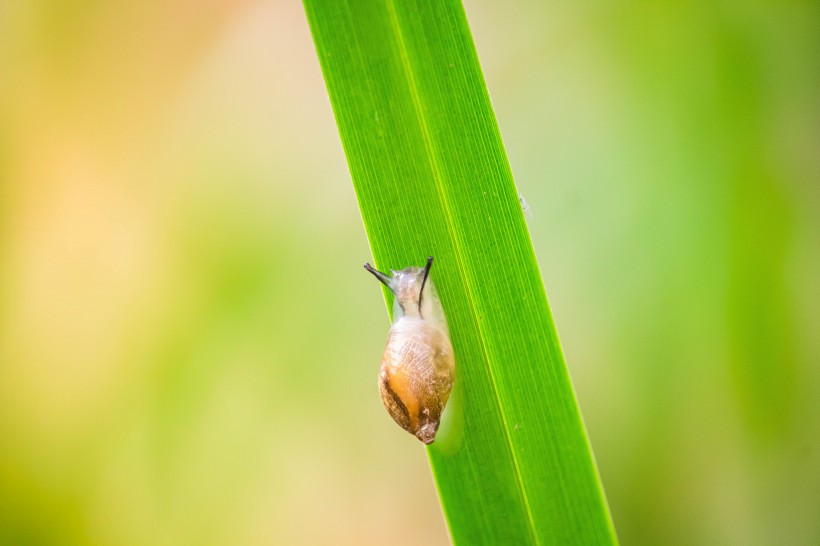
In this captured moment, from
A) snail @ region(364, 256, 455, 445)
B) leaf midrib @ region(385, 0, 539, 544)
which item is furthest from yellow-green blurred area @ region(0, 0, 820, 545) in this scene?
leaf midrib @ region(385, 0, 539, 544)

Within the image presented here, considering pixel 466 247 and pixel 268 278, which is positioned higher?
pixel 268 278

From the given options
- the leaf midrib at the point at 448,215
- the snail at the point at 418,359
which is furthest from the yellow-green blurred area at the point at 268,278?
the leaf midrib at the point at 448,215

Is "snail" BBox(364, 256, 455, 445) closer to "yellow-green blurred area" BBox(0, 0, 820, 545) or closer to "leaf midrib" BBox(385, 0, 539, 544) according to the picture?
"leaf midrib" BBox(385, 0, 539, 544)

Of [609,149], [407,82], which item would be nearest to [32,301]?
[407,82]

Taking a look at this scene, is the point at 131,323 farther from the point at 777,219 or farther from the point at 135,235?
the point at 777,219

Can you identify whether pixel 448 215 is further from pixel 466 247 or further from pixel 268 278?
pixel 268 278

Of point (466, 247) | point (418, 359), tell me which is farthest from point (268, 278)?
point (466, 247)

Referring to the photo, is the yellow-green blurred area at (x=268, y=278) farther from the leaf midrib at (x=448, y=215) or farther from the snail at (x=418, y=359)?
the leaf midrib at (x=448, y=215)
